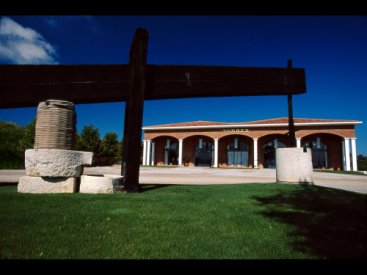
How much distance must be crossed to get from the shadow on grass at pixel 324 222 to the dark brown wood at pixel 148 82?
8.58 ft

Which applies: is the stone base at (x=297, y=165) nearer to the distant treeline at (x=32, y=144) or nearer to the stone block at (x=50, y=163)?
the stone block at (x=50, y=163)

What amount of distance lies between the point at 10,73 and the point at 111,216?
3709 mm

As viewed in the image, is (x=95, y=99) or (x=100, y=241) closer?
(x=100, y=241)

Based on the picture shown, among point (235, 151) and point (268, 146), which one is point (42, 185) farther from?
point (268, 146)

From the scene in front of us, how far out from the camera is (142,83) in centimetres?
571

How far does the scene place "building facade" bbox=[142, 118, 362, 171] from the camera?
24.8 m

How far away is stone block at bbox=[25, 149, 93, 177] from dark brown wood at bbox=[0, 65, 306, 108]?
3.48 ft

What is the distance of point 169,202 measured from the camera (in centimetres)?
443

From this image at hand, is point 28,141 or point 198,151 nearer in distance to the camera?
point 28,141

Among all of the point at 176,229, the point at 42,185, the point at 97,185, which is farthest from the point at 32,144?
the point at 176,229

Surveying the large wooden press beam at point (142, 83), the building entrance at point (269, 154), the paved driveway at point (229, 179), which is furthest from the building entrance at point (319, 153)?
the large wooden press beam at point (142, 83)

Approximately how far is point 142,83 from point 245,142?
24.7 metres
